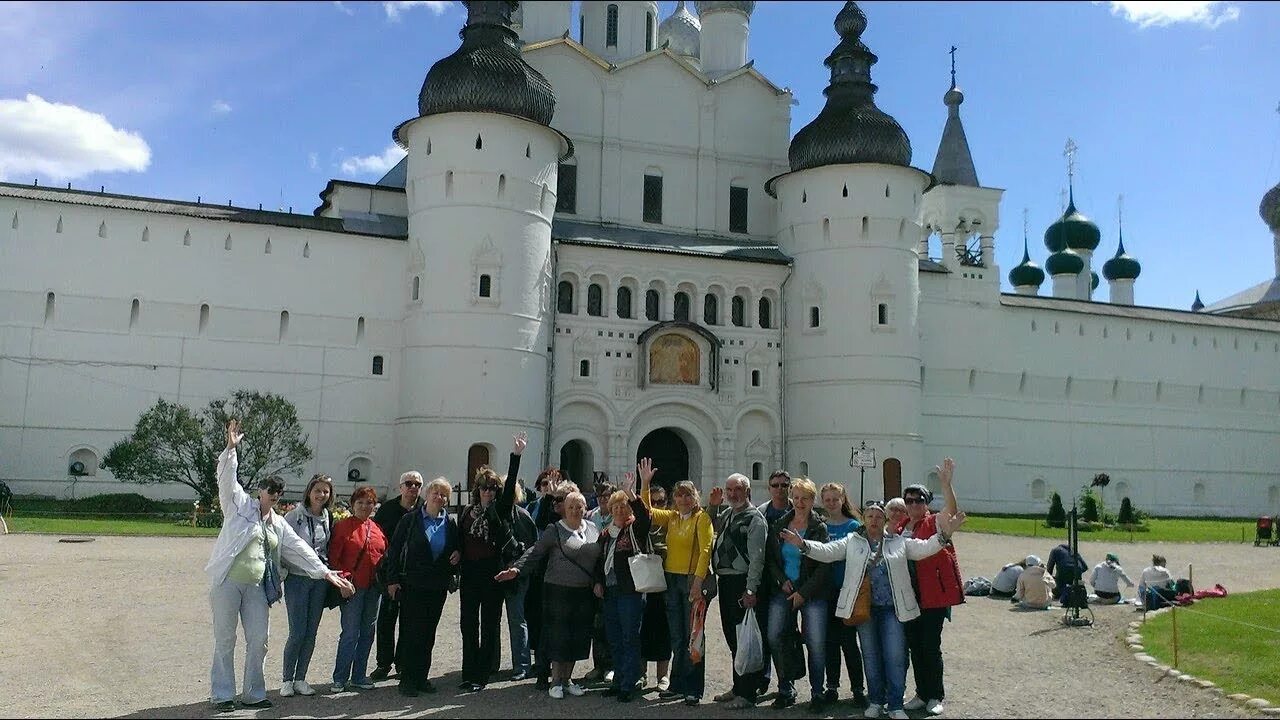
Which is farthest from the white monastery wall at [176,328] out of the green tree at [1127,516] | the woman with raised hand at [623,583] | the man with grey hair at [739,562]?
the man with grey hair at [739,562]

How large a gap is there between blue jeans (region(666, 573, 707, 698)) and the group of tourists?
0.05 ft

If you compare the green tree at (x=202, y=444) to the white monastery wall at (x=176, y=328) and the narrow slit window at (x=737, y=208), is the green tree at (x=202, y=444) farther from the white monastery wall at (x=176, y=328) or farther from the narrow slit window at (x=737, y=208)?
the narrow slit window at (x=737, y=208)

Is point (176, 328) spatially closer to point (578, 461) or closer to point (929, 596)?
point (578, 461)

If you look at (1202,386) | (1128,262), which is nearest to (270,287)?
(1202,386)

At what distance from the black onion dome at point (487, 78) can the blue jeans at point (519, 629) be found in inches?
840

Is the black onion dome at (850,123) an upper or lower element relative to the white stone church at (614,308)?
upper

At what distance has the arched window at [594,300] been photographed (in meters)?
30.6

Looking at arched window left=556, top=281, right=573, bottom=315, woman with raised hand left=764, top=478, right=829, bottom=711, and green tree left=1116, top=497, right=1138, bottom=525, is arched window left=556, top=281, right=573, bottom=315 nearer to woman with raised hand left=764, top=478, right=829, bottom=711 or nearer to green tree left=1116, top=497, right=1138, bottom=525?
green tree left=1116, top=497, right=1138, bottom=525

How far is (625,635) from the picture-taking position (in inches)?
309

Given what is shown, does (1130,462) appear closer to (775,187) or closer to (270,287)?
(775,187)

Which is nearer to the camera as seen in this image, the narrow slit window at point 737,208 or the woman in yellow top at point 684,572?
the woman in yellow top at point 684,572

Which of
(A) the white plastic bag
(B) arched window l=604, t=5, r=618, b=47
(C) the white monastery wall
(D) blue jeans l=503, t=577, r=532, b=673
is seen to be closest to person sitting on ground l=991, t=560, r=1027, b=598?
(A) the white plastic bag

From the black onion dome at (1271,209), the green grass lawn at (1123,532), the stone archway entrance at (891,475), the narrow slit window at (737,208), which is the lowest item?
the green grass lawn at (1123,532)

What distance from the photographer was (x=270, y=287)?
28.3 metres
